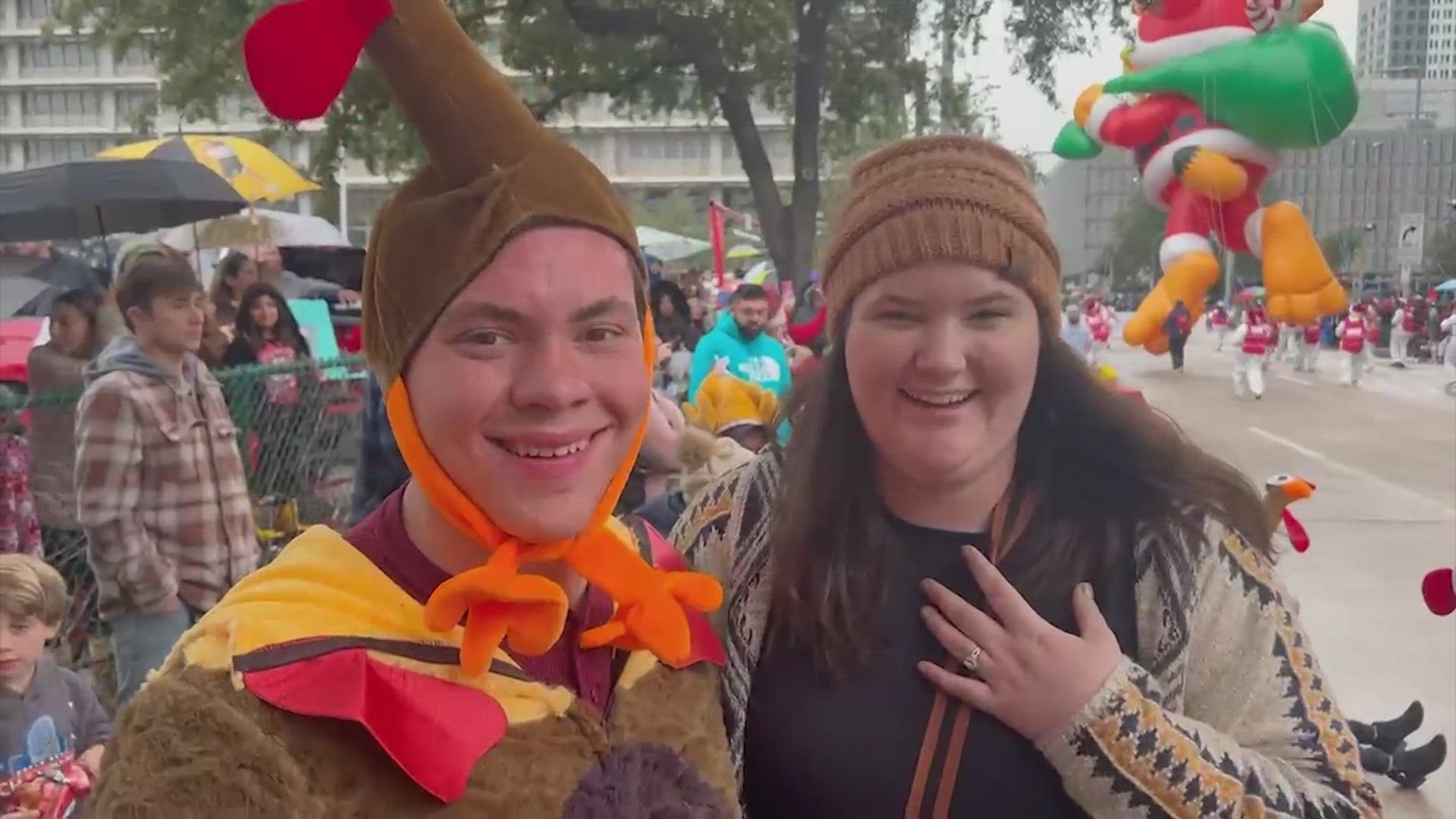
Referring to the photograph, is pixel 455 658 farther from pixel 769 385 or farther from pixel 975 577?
pixel 769 385

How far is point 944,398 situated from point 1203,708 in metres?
0.52

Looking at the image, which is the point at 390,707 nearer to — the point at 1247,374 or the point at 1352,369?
the point at 1247,374

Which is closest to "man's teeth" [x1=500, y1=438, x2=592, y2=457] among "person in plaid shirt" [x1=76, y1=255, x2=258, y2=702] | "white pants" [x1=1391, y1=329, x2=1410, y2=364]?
"person in plaid shirt" [x1=76, y1=255, x2=258, y2=702]

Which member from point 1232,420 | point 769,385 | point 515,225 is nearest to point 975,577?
point 515,225

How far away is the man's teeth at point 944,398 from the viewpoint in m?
1.59

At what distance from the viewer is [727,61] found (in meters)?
11.2

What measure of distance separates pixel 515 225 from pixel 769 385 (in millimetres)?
4715

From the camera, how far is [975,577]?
1600 millimetres

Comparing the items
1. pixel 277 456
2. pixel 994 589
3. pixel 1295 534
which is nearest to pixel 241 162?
pixel 277 456

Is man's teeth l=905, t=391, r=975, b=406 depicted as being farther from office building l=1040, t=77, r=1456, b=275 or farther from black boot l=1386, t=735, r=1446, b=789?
black boot l=1386, t=735, r=1446, b=789

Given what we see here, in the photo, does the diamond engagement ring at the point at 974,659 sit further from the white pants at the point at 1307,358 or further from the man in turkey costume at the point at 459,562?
the white pants at the point at 1307,358

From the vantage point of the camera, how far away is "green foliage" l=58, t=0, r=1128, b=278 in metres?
9.66

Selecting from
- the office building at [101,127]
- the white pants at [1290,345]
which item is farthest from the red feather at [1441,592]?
the office building at [101,127]

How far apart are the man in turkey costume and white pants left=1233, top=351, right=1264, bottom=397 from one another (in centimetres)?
1285
